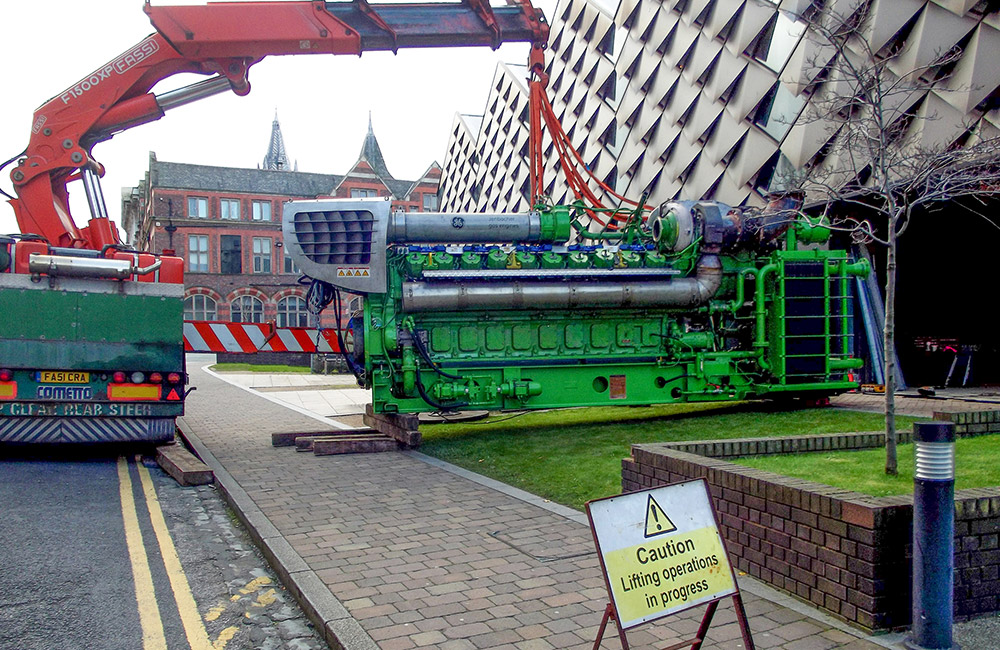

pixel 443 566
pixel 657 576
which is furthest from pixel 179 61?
pixel 657 576

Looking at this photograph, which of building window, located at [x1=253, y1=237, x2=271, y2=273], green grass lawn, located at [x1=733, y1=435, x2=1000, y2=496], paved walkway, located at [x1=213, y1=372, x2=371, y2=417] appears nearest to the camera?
green grass lawn, located at [x1=733, y1=435, x2=1000, y2=496]

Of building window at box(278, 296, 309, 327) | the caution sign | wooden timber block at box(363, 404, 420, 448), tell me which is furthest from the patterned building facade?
building window at box(278, 296, 309, 327)

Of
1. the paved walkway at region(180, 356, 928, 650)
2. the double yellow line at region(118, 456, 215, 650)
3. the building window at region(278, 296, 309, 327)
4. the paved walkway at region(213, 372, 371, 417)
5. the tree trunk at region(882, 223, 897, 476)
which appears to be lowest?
the paved walkway at region(213, 372, 371, 417)

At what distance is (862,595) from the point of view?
4.39m

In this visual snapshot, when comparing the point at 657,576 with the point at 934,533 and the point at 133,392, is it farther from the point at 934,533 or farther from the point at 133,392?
the point at 133,392

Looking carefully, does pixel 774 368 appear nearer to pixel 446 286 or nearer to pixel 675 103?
pixel 446 286

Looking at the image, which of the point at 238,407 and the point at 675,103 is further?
the point at 675,103

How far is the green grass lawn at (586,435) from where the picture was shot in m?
8.81

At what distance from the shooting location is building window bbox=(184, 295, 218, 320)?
51.7 m

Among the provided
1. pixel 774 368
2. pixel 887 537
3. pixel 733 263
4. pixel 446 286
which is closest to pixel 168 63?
pixel 446 286

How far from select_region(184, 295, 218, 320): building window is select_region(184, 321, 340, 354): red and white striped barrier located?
4161cm

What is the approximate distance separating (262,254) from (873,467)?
53629 mm

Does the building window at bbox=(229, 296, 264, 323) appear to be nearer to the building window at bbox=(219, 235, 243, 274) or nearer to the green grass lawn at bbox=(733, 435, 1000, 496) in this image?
the building window at bbox=(219, 235, 243, 274)

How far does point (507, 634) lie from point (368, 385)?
7.66m
